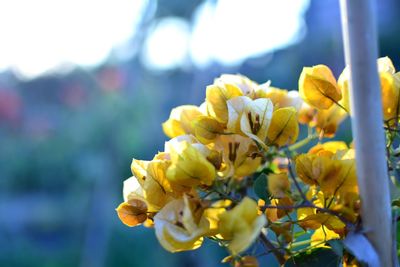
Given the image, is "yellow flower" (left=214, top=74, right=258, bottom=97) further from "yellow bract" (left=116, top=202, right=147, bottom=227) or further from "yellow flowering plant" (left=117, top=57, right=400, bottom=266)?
"yellow bract" (left=116, top=202, right=147, bottom=227)

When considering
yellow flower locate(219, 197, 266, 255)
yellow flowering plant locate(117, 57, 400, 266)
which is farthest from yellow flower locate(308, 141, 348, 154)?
yellow flower locate(219, 197, 266, 255)

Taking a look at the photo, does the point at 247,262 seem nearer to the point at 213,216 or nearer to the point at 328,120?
the point at 213,216

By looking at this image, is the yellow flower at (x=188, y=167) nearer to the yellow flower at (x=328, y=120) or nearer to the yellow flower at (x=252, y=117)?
the yellow flower at (x=252, y=117)

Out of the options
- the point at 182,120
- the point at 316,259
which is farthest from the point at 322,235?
the point at 182,120

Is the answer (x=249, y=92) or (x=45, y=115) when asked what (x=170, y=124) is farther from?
(x=45, y=115)

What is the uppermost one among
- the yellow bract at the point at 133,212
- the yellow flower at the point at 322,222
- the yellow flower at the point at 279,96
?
the yellow flower at the point at 279,96

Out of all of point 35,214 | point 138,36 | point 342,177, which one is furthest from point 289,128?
point 35,214

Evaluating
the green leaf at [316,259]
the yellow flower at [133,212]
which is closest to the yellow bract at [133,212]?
the yellow flower at [133,212]
